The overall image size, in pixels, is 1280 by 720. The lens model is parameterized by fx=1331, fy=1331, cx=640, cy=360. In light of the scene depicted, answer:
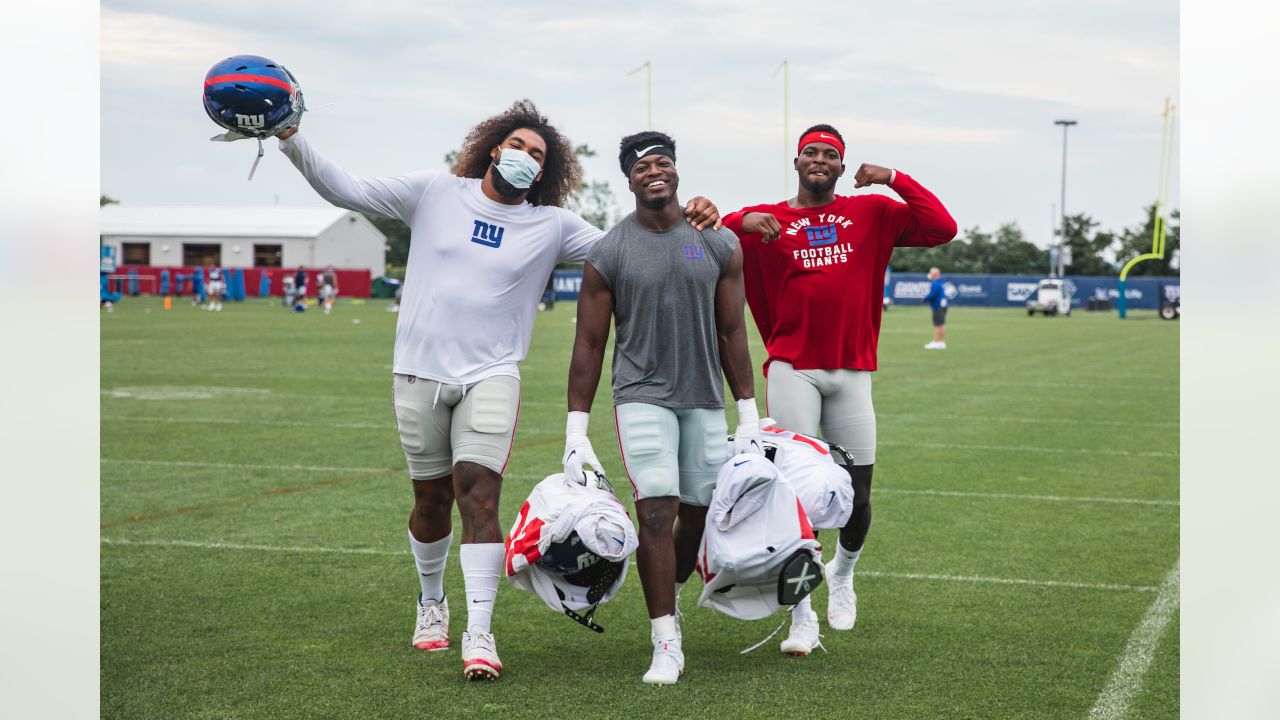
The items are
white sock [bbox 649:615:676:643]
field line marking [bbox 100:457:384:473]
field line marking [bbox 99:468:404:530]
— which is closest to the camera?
white sock [bbox 649:615:676:643]

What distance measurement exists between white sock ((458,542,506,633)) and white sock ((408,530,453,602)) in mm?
419

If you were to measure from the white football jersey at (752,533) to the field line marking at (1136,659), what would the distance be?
1.19 meters

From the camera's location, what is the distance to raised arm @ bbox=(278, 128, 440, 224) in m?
5.34

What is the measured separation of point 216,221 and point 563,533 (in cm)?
7806

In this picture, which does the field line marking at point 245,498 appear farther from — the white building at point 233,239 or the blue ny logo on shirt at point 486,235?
the white building at point 233,239

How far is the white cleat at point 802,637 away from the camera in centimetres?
562

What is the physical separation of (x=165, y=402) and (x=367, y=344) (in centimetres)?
1196

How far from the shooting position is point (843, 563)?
6320mm

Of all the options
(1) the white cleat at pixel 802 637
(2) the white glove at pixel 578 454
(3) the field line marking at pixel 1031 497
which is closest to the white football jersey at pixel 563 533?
(2) the white glove at pixel 578 454

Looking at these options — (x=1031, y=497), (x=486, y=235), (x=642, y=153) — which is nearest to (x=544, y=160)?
(x=486, y=235)

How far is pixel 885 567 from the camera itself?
7418 mm

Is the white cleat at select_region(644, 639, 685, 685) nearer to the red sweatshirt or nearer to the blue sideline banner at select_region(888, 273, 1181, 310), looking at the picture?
the red sweatshirt

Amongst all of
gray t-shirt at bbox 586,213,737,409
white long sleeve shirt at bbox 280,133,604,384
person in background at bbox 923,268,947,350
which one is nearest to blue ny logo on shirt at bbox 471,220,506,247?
white long sleeve shirt at bbox 280,133,604,384

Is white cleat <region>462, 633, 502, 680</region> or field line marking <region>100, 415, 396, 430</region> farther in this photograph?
field line marking <region>100, 415, 396, 430</region>
